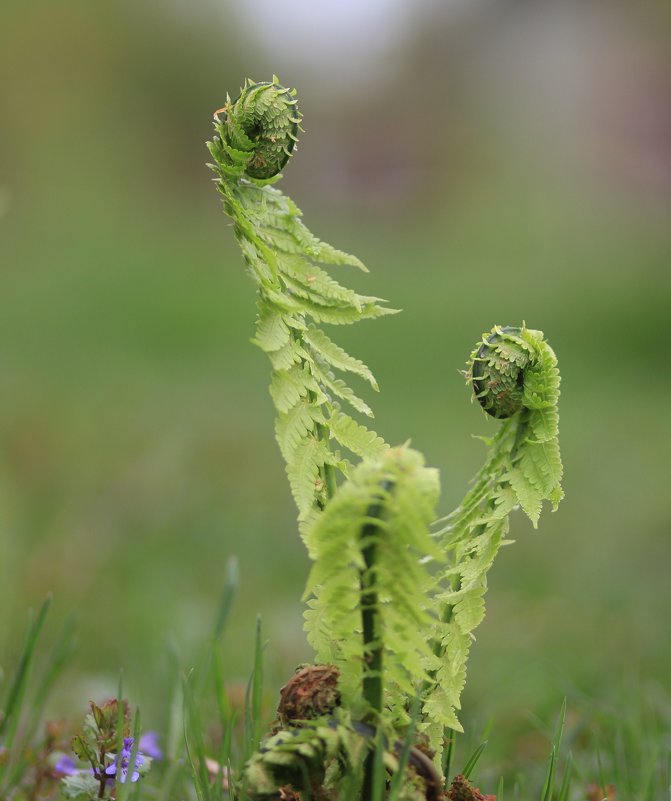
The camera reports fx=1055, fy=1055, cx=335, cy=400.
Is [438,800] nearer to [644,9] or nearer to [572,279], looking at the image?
[572,279]

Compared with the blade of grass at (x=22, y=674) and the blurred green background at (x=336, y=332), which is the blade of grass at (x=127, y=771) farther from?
the blurred green background at (x=336, y=332)

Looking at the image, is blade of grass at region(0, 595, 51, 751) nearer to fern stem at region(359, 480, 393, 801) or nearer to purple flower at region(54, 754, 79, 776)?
purple flower at region(54, 754, 79, 776)

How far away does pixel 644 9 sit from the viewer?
542 inches

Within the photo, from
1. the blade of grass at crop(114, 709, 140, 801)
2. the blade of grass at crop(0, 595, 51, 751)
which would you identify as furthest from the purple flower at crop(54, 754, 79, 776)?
the blade of grass at crop(114, 709, 140, 801)

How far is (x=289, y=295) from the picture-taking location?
3.10ft

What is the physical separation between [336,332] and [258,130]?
710 cm

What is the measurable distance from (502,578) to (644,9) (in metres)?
12.4

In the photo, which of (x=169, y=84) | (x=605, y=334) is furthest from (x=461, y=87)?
(x=605, y=334)

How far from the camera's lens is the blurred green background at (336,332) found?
2.71m

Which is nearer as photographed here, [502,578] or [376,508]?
[376,508]

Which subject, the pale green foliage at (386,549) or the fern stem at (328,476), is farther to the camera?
the fern stem at (328,476)

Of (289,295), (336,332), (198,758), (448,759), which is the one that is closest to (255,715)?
(198,758)

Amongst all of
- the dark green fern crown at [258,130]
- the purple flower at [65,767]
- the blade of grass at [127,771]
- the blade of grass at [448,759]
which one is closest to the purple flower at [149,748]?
the purple flower at [65,767]

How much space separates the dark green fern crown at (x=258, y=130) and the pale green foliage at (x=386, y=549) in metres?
0.29
